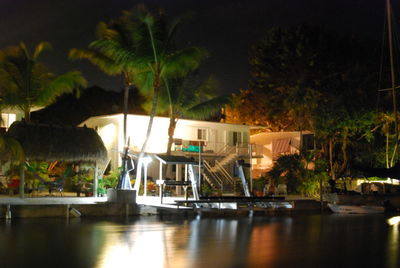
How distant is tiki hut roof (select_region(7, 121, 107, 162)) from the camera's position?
23.3 meters

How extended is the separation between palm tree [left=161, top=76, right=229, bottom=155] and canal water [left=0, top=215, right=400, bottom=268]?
15.8m

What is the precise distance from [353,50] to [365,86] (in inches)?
314

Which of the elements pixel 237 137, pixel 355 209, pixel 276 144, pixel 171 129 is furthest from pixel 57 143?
pixel 276 144

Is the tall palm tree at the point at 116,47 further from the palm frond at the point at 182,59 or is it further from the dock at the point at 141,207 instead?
the dock at the point at 141,207

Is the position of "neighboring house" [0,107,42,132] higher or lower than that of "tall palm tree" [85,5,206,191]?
lower

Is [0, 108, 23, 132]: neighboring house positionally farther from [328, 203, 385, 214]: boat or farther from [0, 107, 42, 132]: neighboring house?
[328, 203, 385, 214]: boat

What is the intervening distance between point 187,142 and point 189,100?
3.12 m

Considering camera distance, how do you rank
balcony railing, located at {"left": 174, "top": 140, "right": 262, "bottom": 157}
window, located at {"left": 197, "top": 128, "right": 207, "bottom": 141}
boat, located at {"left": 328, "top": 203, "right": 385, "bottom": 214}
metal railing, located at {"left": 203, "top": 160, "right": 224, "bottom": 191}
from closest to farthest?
boat, located at {"left": 328, "top": 203, "right": 385, "bottom": 214}
balcony railing, located at {"left": 174, "top": 140, "right": 262, "bottom": 157}
metal railing, located at {"left": 203, "top": 160, "right": 224, "bottom": 191}
window, located at {"left": 197, "top": 128, "right": 207, "bottom": 141}

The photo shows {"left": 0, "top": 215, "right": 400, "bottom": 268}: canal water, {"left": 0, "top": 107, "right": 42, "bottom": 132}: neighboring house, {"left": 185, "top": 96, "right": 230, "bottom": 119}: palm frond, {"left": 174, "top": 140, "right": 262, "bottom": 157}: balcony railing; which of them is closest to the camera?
{"left": 0, "top": 215, "right": 400, "bottom": 268}: canal water

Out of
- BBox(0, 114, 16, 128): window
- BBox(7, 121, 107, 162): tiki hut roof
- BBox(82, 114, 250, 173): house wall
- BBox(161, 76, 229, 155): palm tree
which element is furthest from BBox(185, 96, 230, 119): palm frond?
BBox(0, 114, 16, 128): window

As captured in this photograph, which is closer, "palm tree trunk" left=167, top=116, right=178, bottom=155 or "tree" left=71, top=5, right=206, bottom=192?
"tree" left=71, top=5, right=206, bottom=192

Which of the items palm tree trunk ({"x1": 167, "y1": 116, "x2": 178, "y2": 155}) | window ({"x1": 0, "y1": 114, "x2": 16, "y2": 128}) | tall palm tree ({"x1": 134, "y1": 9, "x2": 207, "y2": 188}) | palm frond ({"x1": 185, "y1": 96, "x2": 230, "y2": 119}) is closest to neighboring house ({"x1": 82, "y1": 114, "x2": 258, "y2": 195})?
palm tree trunk ({"x1": 167, "y1": 116, "x2": 178, "y2": 155})

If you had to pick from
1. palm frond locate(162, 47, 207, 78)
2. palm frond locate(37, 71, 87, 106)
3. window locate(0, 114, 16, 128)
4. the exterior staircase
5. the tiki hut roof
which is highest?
palm frond locate(162, 47, 207, 78)

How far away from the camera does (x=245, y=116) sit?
5178 centimetres
